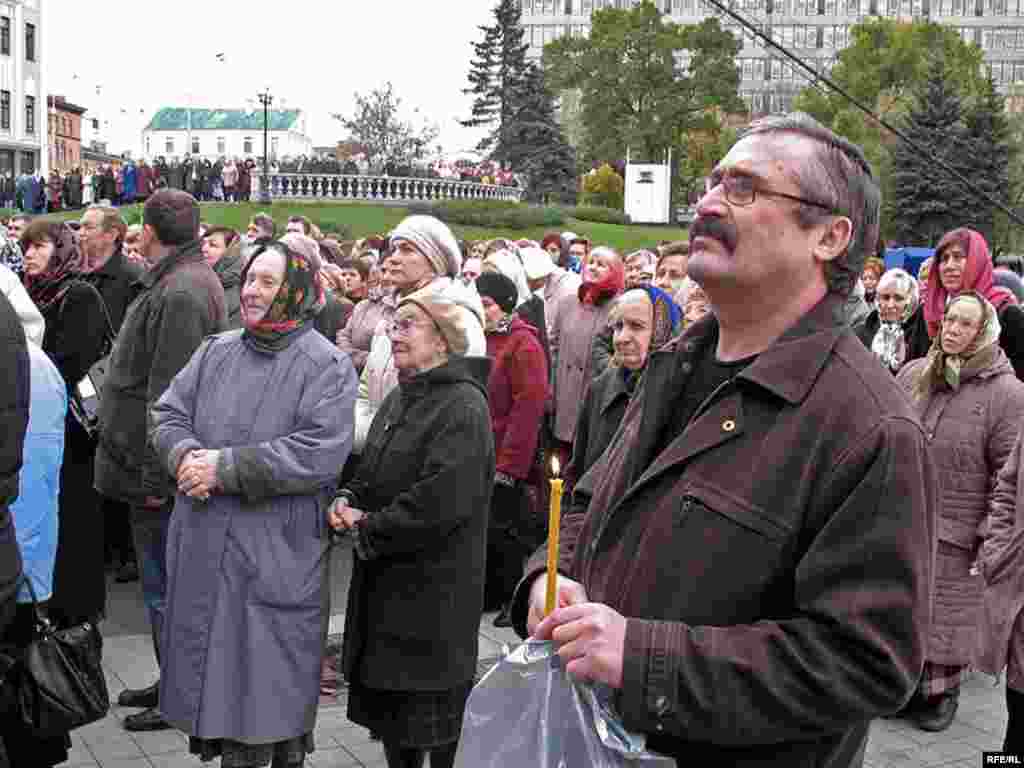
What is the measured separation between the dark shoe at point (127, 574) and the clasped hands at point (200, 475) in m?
4.04

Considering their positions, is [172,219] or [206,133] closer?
[172,219]

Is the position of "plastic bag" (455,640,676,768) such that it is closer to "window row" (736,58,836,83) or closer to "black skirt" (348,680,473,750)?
"black skirt" (348,680,473,750)

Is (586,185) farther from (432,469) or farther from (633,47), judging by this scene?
(432,469)

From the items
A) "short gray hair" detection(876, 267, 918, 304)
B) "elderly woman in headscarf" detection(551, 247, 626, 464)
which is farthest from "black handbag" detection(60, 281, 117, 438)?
"short gray hair" detection(876, 267, 918, 304)

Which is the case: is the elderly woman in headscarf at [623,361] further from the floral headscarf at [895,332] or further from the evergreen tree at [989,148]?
the evergreen tree at [989,148]

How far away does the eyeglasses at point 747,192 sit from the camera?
2.13m

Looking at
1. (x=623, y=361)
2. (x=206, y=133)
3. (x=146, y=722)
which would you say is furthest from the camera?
(x=206, y=133)

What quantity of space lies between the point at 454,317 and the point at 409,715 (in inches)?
60.7

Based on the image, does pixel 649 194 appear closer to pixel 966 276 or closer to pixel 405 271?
pixel 966 276

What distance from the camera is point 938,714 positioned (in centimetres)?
591

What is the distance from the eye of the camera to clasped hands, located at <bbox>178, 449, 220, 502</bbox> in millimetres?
4277

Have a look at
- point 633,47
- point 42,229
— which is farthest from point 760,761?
point 633,47

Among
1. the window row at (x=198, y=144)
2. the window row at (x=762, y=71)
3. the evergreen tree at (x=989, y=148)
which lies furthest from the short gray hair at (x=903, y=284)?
the window row at (x=198, y=144)

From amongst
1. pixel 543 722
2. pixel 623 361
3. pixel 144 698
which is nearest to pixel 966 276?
pixel 623 361
